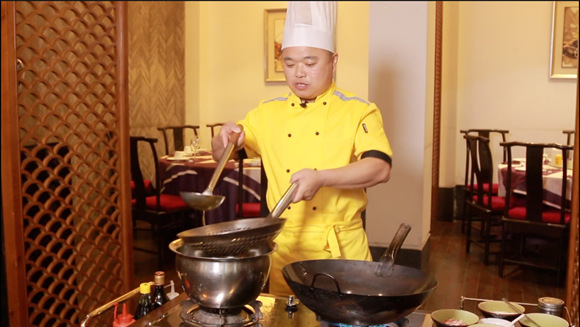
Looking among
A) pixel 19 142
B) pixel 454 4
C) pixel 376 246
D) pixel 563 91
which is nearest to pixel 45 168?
pixel 19 142

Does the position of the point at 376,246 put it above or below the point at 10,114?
below

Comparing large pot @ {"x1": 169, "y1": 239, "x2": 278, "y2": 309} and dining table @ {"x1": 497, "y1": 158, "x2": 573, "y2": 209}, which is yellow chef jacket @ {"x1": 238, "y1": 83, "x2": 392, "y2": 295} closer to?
large pot @ {"x1": 169, "y1": 239, "x2": 278, "y2": 309}

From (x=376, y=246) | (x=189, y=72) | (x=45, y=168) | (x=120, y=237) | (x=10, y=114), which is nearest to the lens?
(x=10, y=114)

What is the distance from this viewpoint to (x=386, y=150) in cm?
169

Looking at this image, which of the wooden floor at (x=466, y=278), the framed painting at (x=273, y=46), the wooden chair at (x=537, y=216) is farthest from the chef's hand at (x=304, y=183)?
the framed painting at (x=273, y=46)

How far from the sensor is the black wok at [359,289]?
124cm

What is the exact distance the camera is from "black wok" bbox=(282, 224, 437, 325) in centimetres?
124

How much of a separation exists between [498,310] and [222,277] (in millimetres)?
728

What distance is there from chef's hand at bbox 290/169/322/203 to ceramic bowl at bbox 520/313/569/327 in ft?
1.90

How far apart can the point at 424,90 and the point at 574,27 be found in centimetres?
347

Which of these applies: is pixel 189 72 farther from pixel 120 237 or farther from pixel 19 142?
pixel 19 142

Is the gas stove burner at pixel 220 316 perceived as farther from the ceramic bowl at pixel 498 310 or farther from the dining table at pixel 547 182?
the dining table at pixel 547 182

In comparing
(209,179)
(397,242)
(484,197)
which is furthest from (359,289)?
(484,197)

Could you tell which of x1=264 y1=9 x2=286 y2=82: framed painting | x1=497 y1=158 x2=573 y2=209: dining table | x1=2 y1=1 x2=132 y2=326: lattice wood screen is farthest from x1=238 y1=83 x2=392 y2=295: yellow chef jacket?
x1=264 y1=9 x2=286 y2=82: framed painting
